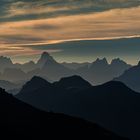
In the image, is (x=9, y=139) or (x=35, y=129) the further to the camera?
(x=35, y=129)

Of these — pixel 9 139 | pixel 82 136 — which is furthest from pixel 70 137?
pixel 9 139

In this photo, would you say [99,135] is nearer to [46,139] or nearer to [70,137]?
[70,137]

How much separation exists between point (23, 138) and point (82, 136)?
39661 mm

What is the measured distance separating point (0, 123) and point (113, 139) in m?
52.9

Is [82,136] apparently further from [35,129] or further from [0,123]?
[0,123]

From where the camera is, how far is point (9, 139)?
158 m

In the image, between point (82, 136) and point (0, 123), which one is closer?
point (0, 123)

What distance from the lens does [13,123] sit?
19825 cm

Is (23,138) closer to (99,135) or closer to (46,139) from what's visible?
(46,139)

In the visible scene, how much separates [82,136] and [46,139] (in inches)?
889

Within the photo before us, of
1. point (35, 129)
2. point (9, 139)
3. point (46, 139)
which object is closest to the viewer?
point (9, 139)

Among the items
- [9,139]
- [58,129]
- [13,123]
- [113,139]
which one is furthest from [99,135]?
[9,139]

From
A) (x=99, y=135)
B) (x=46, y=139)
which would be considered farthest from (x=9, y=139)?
(x=99, y=135)

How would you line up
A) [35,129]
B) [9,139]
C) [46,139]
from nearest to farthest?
1. [9,139]
2. [46,139]
3. [35,129]
